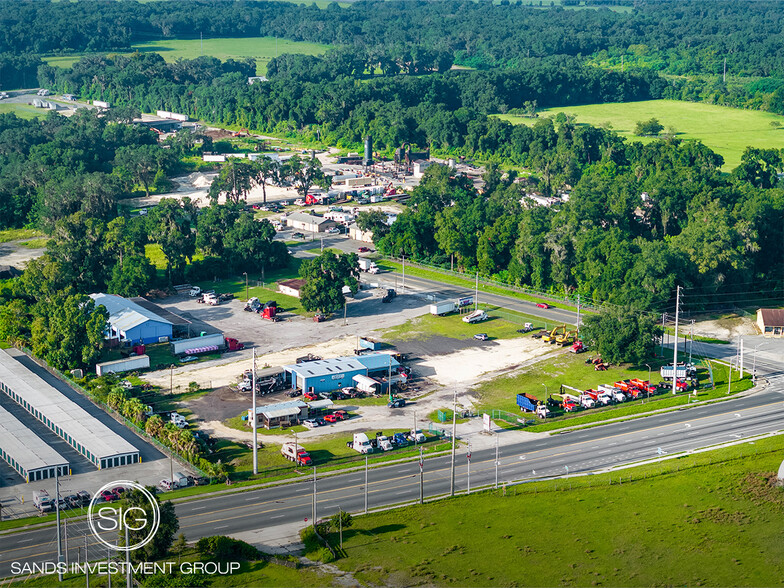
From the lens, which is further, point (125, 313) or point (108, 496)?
point (125, 313)

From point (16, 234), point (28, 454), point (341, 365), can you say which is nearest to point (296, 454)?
point (341, 365)

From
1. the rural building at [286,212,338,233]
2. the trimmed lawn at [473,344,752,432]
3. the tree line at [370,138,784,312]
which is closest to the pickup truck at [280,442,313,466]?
the trimmed lawn at [473,344,752,432]

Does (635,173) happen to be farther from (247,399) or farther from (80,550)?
(80,550)

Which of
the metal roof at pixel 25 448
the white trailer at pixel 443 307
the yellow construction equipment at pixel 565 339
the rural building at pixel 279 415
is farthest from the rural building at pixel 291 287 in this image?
the metal roof at pixel 25 448

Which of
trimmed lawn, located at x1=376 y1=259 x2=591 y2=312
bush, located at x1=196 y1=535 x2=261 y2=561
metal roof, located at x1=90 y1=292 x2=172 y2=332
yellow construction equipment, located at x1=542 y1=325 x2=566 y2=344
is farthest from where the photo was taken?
trimmed lawn, located at x1=376 y1=259 x2=591 y2=312

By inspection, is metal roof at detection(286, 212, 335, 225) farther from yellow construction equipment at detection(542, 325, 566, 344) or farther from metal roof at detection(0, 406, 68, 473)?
metal roof at detection(0, 406, 68, 473)

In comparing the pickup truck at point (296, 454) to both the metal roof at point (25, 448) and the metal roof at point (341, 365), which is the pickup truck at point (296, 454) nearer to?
the metal roof at point (341, 365)

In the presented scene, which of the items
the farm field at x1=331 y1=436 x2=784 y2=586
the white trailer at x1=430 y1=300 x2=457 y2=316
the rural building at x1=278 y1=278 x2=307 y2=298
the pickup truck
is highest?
the rural building at x1=278 y1=278 x2=307 y2=298

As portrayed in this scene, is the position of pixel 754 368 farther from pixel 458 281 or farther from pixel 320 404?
pixel 320 404
